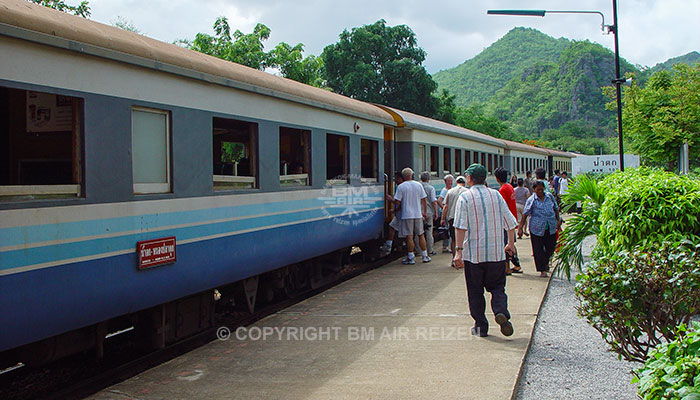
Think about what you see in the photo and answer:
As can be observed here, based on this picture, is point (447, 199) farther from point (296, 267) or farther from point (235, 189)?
point (235, 189)

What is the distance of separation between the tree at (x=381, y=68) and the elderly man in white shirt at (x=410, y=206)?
3304cm

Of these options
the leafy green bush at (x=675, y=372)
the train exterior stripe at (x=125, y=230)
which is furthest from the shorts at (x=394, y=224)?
the leafy green bush at (x=675, y=372)

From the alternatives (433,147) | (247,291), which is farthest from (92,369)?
(433,147)

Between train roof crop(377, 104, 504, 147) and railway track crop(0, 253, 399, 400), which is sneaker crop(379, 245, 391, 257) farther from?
railway track crop(0, 253, 399, 400)

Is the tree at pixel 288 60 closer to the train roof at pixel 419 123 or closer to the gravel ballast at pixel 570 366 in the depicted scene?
the train roof at pixel 419 123

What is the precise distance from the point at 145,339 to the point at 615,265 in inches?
169

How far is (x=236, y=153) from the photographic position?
300 inches

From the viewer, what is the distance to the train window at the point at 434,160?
615 inches

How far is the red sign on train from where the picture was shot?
554 centimetres

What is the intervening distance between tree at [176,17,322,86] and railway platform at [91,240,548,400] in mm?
19535

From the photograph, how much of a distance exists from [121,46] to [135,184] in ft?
3.69

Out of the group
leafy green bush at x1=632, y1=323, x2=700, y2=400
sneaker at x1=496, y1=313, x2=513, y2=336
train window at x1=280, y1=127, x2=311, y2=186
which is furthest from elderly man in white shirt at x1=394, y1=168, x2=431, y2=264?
leafy green bush at x1=632, y1=323, x2=700, y2=400

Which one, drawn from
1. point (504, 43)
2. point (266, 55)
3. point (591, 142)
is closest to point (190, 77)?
point (266, 55)

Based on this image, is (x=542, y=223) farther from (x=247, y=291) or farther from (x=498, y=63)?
(x=498, y=63)
